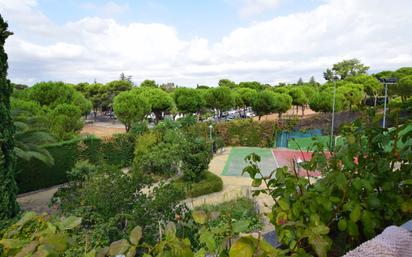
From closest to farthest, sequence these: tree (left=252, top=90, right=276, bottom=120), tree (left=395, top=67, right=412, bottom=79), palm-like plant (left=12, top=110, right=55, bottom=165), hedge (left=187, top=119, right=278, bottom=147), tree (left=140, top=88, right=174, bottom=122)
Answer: palm-like plant (left=12, top=110, right=55, bottom=165), hedge (left=187, top=119, right=278, bottom=147), tree (left=140, top=88, right=174, bottom=122), tree (left=252, top=90, right=276, bottom=120), tree (left=395, top=67, right=412, bottom=79)

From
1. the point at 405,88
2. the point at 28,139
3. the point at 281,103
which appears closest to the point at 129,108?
the point at 28,139

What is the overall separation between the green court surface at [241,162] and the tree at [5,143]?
8.46 meters

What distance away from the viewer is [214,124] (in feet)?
69.1

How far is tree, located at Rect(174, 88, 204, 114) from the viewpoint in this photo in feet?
102

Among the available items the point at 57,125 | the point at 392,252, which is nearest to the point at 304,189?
the point at 392,252

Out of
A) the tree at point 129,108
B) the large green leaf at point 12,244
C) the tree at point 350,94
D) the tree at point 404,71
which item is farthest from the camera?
the tree at point 404,71

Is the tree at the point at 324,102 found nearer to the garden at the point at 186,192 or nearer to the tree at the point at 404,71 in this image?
the garden at the point at 186,192

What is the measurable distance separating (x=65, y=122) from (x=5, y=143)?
12.2 m

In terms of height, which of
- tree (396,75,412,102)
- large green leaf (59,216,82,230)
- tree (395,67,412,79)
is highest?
tree (395,67,412,79)

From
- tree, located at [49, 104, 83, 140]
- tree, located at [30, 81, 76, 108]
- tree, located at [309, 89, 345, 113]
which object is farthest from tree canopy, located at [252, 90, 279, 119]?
tree, located at [49, 104, 83, 140]

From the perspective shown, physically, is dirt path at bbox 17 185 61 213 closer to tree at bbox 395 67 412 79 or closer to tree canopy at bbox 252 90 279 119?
tree canopy at bbox 252 90 279 119

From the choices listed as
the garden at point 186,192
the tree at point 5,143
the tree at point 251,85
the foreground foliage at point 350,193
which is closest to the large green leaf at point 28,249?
the garden at point 186,192

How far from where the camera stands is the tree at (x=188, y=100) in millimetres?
31188

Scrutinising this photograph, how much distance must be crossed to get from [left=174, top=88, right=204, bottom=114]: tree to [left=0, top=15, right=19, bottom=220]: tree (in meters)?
24.3
